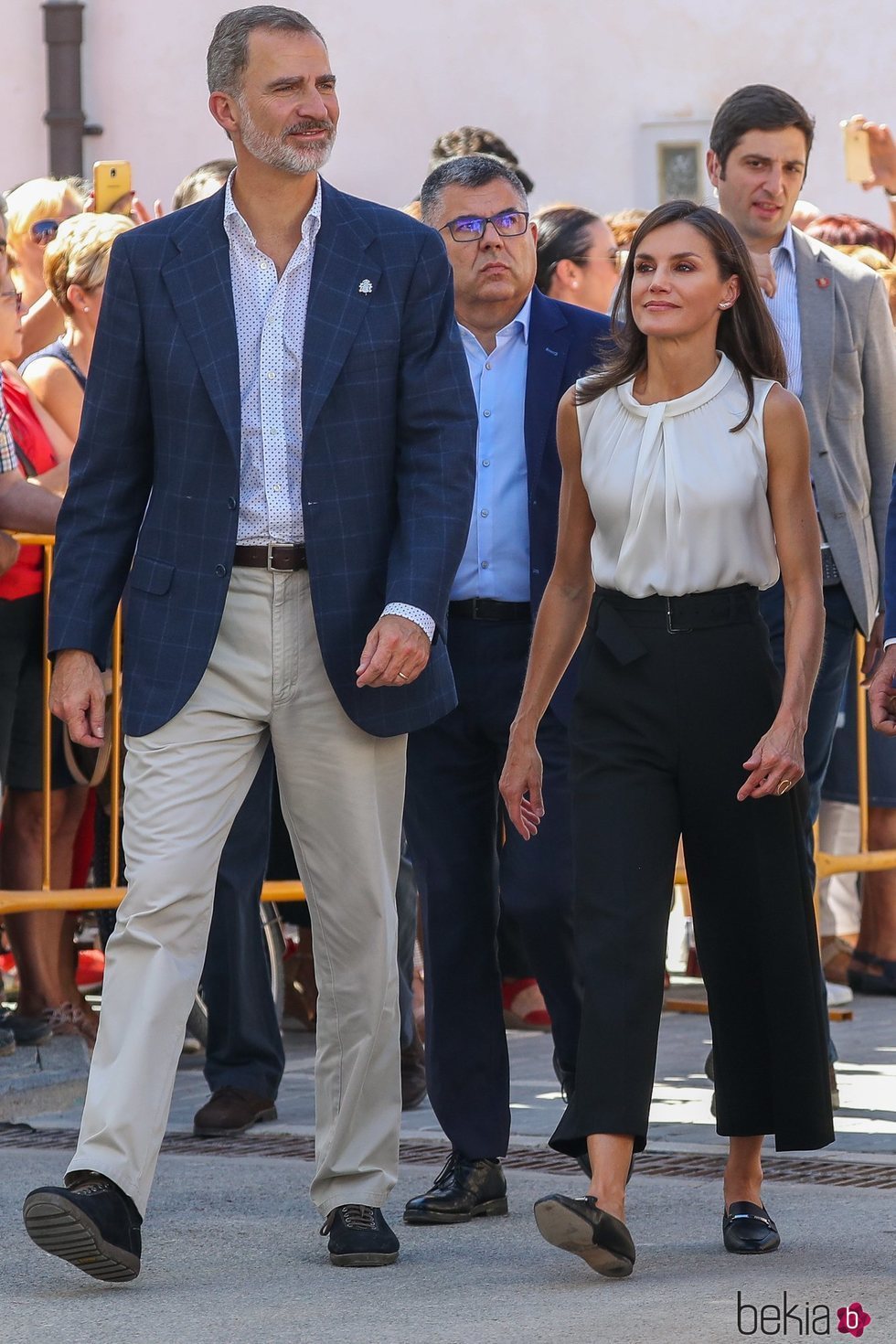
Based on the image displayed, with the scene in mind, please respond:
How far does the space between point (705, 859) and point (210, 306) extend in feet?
4.76

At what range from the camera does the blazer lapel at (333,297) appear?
4.67m

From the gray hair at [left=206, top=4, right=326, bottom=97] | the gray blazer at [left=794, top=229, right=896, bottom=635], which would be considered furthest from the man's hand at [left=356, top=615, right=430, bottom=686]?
the gray blazer at [left=794, top=229, right=896, bottom=635]

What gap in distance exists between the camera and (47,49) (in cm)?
1903

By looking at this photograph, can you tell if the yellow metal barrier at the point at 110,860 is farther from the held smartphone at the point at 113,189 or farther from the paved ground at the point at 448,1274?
the held smartphone at the point at 113,189

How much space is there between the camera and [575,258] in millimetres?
8375

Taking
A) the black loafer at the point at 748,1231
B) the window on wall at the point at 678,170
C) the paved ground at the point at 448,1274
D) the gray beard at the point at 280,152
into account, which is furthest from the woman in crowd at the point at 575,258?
the window on wall at the point at 678,170

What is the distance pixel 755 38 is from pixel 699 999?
1107cm

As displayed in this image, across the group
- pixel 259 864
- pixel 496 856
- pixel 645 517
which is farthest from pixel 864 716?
pixel 645 517

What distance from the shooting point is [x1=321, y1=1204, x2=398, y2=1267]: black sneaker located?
4652mm

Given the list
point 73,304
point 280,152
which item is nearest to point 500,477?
point 280,152

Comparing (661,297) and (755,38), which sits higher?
(755,38)

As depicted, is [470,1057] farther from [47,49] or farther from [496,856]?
[47,49]

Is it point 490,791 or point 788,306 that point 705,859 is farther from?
point 788,306

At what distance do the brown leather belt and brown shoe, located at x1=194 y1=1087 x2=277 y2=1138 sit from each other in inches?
79.0
